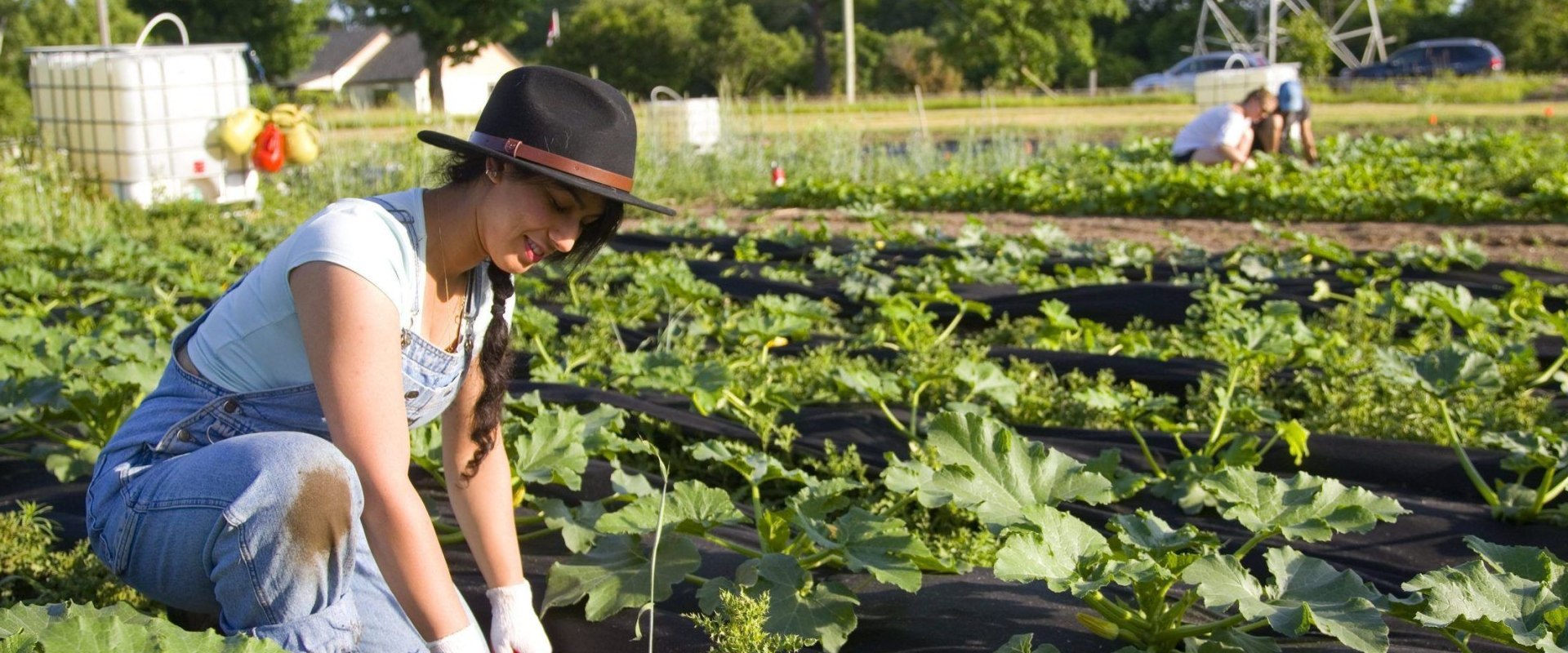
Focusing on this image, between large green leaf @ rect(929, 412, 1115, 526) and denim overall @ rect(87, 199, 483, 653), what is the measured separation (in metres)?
0.85

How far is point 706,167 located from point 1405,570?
9.73m

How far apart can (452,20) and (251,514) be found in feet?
106

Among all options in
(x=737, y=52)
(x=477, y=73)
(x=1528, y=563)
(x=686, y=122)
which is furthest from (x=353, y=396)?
(x=477, y=73)

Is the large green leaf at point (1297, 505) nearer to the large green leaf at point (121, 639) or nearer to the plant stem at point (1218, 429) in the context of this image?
the plant stem at point (1218, 429)

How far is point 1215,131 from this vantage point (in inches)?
417

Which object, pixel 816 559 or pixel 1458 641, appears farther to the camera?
pixel 816 559

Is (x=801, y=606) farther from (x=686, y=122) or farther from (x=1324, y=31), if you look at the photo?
(x=1324, y=31)

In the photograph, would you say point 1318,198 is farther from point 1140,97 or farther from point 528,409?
point 1140,97

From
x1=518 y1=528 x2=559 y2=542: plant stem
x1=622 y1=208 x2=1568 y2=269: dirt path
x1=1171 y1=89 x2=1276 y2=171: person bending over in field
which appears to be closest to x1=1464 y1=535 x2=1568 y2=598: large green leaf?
x1=518 y1=528 x2=559 y2=542: plant stem

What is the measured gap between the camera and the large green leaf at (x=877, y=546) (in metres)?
2.15

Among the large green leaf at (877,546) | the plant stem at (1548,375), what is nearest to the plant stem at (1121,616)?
the large green leaf at (877,546)

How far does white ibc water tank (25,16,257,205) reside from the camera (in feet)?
31.6

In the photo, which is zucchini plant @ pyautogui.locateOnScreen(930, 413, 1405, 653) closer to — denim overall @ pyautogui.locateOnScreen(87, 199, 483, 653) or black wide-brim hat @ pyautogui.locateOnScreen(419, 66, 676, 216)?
black wide-brim hat @ pyautogui.locateOnScreen(419, 66, 676, 216)

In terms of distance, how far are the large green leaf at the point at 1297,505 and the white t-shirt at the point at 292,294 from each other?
1297 millimetres
